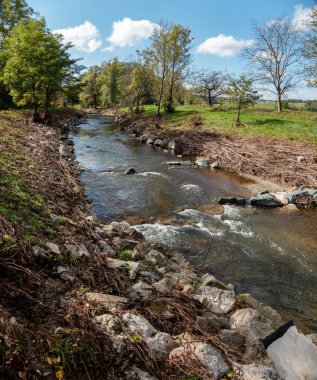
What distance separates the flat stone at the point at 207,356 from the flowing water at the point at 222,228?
3.07 metres

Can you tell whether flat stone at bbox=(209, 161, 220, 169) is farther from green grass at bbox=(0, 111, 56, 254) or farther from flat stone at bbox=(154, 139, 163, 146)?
green grass at bbox=(0, 111, 56, 254)

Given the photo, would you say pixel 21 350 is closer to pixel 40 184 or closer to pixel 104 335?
pixel 104 335

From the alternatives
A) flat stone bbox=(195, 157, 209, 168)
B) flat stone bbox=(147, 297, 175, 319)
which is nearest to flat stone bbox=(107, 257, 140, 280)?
flat stone bbox=(147, 297, 175, 319)

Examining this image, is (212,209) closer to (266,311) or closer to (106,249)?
(266,311)

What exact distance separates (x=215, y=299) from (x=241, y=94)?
23.6 m

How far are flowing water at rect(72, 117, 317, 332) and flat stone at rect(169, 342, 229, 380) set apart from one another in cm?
307

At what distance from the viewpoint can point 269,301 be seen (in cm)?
650

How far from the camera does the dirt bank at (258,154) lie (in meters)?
16.1

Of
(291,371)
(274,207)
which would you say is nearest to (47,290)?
(291,371)

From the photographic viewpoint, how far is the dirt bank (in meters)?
16.1

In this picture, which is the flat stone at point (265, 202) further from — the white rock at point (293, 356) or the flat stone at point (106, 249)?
the white rock at point (293, 356)

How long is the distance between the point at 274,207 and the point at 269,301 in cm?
695

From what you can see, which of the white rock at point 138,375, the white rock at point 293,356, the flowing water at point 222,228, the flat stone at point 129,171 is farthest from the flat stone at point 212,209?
the white rock at point 138,375

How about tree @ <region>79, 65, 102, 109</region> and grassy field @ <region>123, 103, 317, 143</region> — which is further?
tree @ <region>79, 65, 102, 109</region>
